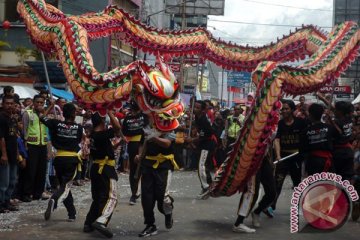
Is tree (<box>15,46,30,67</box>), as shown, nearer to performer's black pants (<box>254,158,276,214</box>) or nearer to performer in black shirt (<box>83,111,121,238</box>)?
performer in black shirt (<box>83,111,121,238</box>)

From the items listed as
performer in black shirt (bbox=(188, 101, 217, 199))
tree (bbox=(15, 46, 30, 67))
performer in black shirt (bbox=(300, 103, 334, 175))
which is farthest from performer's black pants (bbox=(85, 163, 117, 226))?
tree (bbox=(15, 46, 30, 67))

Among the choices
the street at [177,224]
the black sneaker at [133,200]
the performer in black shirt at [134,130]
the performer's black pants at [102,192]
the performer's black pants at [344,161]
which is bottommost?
the street at [177,224]

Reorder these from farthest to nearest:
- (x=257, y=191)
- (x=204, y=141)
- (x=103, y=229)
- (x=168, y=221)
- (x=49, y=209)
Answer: (x=204, y=141)
(x=49, y=209)
(x=257, y=191)
(x=168, y=221)
(x=103, y=229)

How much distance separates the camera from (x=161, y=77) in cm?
847

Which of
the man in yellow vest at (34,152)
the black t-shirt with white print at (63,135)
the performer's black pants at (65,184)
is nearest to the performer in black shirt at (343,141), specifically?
the black t-shirt with white print at (63,135)

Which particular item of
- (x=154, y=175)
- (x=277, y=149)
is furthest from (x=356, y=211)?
(x=154, y=175)

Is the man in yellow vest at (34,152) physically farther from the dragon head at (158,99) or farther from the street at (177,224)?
the dragon head at (158,99)

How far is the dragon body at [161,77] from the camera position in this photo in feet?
26.5

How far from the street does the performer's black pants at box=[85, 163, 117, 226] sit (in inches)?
11.3

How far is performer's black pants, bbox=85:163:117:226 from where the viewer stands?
26.8 ft

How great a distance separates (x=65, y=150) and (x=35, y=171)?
2.22m

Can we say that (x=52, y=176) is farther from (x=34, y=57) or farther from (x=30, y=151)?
(x=34, y=57)

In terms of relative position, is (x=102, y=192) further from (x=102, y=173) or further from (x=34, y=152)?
(x=34, y=152)

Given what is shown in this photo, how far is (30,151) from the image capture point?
10.9m
